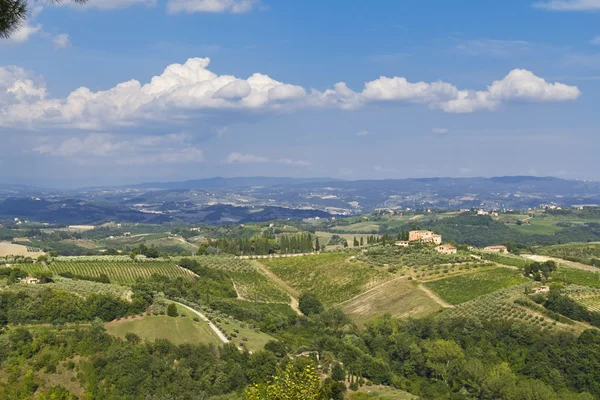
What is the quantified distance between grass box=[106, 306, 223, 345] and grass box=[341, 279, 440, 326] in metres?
27.3

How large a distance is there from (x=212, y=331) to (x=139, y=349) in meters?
9.45

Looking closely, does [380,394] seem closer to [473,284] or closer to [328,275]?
[473,284]

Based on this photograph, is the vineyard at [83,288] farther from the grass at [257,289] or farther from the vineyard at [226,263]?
the vineyard at [226,263]

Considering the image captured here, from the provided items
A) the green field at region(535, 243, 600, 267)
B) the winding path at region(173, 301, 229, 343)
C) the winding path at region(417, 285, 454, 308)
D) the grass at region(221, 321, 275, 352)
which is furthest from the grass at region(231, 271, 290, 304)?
the green field at region(535, 243, 600, 267)

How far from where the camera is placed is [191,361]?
48.9 metres

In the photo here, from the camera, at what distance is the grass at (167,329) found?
176 feet

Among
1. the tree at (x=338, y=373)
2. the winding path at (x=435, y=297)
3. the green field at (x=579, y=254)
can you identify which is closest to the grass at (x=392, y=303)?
the winding path at (x=435, y=297)

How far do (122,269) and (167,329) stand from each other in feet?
125

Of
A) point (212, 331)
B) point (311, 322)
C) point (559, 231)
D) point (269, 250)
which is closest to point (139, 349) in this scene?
point (212, 331)

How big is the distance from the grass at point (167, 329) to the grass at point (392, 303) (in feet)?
89.7

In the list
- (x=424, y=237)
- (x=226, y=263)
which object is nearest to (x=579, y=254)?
(x=424, y=237)

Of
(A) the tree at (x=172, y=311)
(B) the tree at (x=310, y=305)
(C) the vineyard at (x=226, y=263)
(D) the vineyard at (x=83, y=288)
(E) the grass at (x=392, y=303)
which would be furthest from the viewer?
(C) the vineyard at (x=226, y=263)

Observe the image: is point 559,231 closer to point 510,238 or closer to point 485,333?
point 510,238

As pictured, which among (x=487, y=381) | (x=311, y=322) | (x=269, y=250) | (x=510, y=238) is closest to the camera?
(x=487, y=381)
